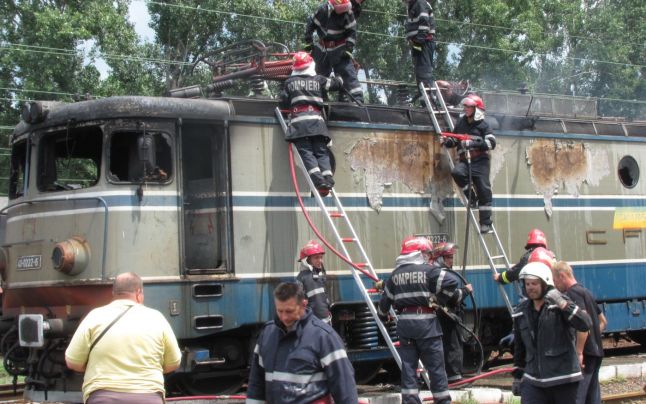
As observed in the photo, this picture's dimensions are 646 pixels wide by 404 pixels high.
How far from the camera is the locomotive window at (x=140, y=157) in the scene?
9883 mm

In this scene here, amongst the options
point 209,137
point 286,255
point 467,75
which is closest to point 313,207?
point 286,255

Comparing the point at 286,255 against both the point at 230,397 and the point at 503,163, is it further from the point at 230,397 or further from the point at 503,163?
the point at 503,163

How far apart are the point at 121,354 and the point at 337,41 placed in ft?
23.8

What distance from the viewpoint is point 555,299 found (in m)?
6.77

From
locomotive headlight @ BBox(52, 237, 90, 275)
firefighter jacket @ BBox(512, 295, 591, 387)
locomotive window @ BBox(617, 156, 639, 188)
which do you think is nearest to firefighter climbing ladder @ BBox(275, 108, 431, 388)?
locomotive headlight @ BBox(52, 237, 90, 275)

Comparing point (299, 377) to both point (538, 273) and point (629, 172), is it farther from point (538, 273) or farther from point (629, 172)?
point (629, 172)

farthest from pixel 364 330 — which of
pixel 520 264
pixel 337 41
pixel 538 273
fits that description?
pixel 538 273

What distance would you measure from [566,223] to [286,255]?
4776 mm

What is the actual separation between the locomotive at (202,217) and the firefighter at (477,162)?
19.6 inches

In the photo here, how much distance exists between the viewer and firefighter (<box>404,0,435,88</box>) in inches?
499

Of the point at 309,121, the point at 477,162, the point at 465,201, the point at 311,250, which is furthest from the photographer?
the point at 465,201

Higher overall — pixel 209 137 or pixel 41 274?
pixel 209 137

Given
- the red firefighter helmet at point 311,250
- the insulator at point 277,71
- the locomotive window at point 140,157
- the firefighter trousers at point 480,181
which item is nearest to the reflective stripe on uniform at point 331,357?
the red firefighter helmet at point 311,250

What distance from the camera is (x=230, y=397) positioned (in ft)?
31.9
